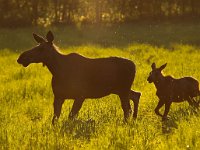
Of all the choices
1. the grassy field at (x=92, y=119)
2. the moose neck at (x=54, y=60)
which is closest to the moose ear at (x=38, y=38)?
the moose neck at (x=54, y=60)

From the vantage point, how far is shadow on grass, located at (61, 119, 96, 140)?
24.8 feet

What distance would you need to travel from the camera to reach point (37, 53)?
28.1 ft

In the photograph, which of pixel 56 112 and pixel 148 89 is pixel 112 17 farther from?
pixel 56 112

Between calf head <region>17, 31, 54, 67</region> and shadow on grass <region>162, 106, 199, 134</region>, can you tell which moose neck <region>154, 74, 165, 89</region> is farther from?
calf head <region>17, 31, 54, 67</region>

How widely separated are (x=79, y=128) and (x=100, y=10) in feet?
116

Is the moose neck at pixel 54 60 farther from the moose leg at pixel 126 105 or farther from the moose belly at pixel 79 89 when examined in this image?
the moose leg at pixel 126 105

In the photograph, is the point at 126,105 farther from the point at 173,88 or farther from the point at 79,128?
the point at 79,128

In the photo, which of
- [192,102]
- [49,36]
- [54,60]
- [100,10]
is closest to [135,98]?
[192,102]

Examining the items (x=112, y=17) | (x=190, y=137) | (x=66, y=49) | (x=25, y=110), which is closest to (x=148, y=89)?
(x=25, y=110)

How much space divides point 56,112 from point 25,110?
1.84 m

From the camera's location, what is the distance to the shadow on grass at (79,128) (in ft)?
24.8

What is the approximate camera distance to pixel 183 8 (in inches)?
1670

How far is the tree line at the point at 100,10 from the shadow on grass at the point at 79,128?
31.9 metres

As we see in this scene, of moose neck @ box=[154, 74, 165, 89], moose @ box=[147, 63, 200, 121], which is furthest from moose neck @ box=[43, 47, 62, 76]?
moose neck @ box=[154, 74, 165, 89]
